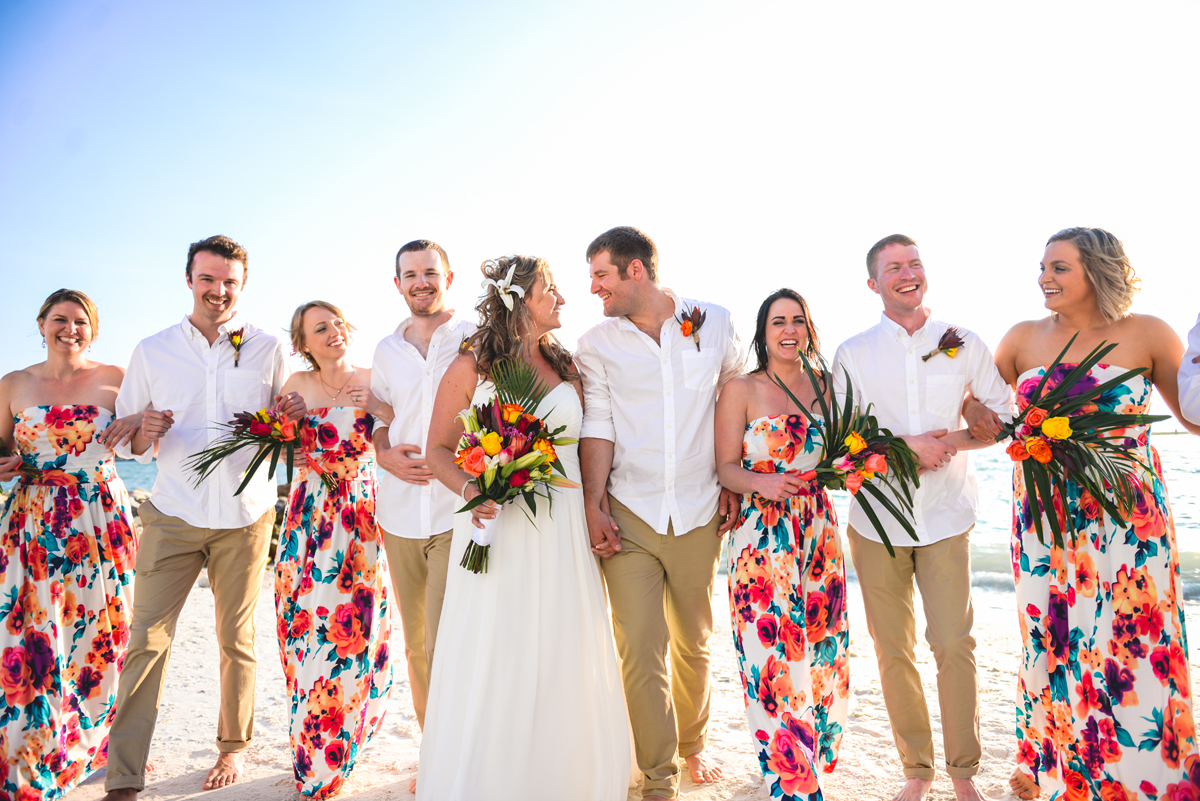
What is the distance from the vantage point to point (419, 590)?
15.9ft

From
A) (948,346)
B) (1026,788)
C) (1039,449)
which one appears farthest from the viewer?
(948,346)

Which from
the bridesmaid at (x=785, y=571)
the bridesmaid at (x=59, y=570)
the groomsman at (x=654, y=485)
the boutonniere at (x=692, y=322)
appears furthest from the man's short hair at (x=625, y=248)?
the bridesmaid at (x=59, y=570)

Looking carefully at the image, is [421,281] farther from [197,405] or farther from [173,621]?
[173,621]

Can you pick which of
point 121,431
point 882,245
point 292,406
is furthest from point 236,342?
point 882,245

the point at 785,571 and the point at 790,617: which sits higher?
the point at 785,571

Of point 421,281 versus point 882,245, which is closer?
point 882,245

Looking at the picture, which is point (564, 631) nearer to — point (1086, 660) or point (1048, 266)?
point (1086, 660)

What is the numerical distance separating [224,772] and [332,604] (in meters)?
1.41

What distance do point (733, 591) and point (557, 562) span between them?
43.7 inches

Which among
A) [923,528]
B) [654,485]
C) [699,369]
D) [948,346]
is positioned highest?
[948,346]

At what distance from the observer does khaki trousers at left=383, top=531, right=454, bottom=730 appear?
460 cm

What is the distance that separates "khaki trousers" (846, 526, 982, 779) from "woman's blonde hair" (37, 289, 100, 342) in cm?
554

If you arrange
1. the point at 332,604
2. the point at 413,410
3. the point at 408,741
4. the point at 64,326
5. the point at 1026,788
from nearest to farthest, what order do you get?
the point at 1026,788
the point at 332,604
the point at 413,410
the point at 64,326
the point at 408,741

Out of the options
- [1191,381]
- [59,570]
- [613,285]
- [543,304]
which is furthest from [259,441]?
[1191,381]
